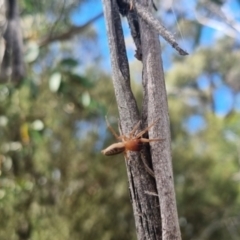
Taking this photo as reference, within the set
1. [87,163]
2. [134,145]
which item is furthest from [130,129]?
[87,163]

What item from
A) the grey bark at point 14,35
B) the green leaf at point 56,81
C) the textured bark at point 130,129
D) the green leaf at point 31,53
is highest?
the green leaf at point 31,53

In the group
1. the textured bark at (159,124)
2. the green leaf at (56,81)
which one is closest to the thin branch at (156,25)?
the textured bark at (159,124)

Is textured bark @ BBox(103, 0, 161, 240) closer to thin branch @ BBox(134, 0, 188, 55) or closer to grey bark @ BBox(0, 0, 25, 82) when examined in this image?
thin branch @ BBox(134, 0, 188, 55)

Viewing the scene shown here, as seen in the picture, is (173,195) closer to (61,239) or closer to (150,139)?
(150,139)

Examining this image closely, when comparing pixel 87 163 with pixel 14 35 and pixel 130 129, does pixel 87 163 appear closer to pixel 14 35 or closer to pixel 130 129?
pixel 14 35

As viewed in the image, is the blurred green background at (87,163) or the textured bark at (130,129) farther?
the blurred green background at (87,163)

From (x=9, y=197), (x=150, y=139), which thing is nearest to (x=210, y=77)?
(x=9, y=197)

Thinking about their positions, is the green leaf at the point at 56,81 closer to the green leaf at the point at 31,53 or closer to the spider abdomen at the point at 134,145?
the green leaf at the point at 31,53

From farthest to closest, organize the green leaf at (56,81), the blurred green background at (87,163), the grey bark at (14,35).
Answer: the blurred green background at (87,163) < the green leaf at (56,81) < the grey bark at (14,35)

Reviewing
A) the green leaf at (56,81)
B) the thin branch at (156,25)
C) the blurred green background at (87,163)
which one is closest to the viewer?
the thin branch at (156,25)

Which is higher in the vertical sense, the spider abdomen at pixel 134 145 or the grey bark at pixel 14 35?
the grey bark at pixel 14 35

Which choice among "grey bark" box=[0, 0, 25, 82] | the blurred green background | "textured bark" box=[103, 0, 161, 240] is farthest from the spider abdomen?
the blurred green background
